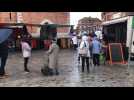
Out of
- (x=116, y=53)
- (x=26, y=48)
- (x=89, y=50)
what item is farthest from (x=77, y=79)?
(x=116, y=53)

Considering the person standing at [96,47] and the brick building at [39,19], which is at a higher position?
the brick building at [39,19]

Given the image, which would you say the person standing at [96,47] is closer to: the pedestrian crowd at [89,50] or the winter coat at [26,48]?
the pedestrian crowd at [89,50]

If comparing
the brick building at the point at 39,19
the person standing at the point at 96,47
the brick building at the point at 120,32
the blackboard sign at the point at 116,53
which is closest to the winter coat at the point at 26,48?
the person standing at the point at 96,47

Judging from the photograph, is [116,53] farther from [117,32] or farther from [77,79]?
[117,32]

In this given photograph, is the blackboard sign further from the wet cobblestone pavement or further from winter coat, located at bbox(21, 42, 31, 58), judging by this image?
winter coat, located at bbox(21, 42, 31, 58)

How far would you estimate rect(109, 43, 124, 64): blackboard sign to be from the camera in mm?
17348

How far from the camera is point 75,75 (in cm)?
1391

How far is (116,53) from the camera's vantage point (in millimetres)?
17375

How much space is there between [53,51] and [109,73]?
7.70ft

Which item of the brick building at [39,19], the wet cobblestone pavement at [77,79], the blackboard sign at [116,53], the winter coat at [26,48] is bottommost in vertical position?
the wet cobblestone pavement at [77,79]

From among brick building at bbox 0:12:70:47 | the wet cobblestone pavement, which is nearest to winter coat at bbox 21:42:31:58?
the wet cobblestone pavement

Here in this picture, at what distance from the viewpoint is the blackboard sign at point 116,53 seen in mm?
17348
